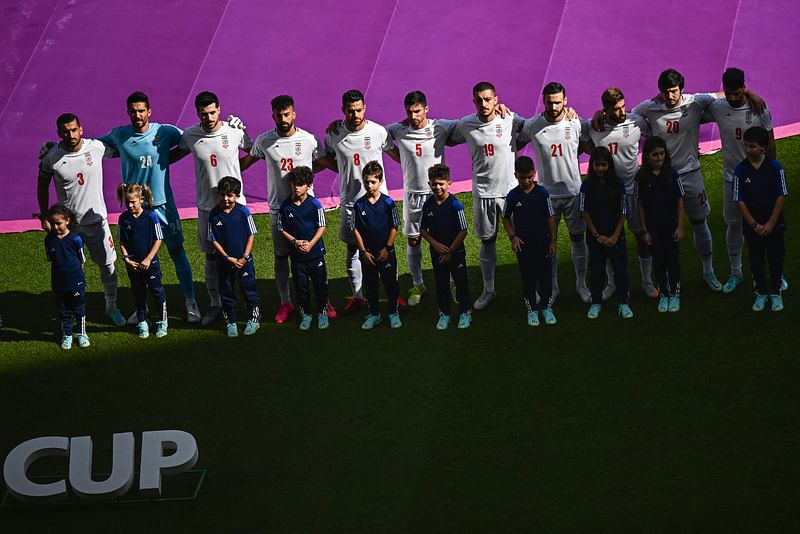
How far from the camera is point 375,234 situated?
9039mm

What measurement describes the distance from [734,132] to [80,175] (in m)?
5.23

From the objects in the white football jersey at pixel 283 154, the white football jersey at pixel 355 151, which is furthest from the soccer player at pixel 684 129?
the white football jersey at pixel 283 154

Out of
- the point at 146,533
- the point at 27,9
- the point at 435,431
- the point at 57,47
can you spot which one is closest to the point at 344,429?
the point at 435,431

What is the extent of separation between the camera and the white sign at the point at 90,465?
6738mm

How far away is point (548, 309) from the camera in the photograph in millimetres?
8977

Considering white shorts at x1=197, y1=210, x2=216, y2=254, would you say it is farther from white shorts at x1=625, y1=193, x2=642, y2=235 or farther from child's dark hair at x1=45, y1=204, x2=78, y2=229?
white shorts at x1=625, y1=193, x2=642, y2=235

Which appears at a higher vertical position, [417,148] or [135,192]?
[417,148]

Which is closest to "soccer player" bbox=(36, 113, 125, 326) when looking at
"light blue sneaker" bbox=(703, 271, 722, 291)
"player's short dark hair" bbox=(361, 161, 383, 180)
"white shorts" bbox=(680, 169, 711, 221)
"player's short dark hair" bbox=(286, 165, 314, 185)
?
"player's short dark hair" bbox=(286, 165, 314, 185)

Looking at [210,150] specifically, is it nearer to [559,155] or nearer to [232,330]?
[232,330]

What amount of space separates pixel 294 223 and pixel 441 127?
1.42 metres

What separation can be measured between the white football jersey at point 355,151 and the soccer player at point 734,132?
8.68 feet

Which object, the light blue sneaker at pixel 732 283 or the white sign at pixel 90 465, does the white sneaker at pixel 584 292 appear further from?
the white sign at pixel 90 465

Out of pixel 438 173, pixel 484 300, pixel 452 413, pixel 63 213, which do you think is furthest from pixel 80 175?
pixel 452 413

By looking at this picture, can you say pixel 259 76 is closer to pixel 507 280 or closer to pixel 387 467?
pixel 507 280
